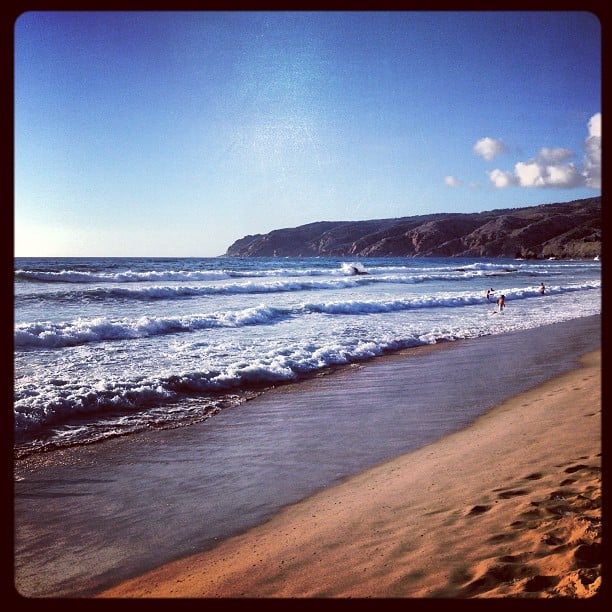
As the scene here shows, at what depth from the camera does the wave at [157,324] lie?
908 centimetres

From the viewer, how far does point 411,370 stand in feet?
24.7

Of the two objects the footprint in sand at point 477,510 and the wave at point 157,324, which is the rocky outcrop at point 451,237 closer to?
the wave at point 157,324

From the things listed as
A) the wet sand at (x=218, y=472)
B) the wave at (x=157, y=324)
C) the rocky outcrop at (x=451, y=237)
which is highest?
the rocky outcrop at (x=451, y=237)

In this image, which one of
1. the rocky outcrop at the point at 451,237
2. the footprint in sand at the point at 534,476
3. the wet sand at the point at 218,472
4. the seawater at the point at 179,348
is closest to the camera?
the wet sand at the point at 218,472

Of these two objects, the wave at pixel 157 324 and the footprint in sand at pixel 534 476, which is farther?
the wave at pixel 157 324

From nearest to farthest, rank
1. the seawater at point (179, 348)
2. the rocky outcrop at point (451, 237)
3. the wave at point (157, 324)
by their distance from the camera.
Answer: the seawater at point (179, 348) < the wave at point (157, 324) < the rocky outcrop at point (451, 237)

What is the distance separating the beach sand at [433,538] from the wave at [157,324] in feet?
17.3

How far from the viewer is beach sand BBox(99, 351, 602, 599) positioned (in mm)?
2020

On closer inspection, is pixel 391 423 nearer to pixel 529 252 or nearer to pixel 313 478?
pixel 313 478

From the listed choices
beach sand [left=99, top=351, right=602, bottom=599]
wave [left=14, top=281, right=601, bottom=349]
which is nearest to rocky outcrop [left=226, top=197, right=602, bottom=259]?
wave [left=14, top=281, right=601, bottom=349]

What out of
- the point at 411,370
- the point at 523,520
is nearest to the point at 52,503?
the point at 523,520

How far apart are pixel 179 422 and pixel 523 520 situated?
373cm

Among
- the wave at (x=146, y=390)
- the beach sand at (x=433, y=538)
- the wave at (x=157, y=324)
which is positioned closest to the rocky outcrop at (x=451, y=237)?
the wave at (x=157, y=324)

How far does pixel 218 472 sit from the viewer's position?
3.73m
